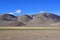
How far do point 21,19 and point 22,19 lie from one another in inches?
54.4

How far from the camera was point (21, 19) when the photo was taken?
7859 inches

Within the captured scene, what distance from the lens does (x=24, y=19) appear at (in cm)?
19862

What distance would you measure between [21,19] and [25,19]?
4.51 m

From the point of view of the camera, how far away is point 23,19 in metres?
199

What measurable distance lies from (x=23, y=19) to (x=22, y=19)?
3.68 ft

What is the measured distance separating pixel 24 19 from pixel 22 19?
227 centimetres

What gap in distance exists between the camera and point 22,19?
199 metres

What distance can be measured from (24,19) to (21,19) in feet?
11.7

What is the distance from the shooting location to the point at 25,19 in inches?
7859

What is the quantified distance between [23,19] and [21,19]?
94.6 inches
